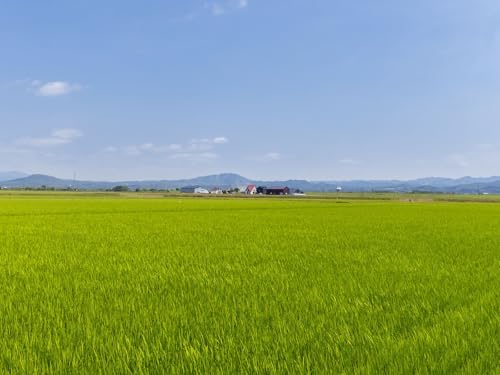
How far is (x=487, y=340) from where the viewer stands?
10.6 feet

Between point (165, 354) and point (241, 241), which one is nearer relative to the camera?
point (165, 354)

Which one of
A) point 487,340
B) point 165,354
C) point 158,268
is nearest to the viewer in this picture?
point 165,354

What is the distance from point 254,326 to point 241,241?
7.27 metres

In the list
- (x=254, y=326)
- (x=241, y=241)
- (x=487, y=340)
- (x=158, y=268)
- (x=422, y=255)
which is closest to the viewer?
(x=487, y=340)

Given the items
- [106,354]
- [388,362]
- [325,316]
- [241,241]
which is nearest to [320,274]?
[325,316]

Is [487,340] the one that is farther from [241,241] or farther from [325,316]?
[241,241]

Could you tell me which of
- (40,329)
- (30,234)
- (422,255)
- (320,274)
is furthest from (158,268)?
(30,234)

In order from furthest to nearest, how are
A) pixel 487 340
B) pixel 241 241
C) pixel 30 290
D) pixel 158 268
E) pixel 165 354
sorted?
pixel 241 241 → pixel 158 268 → pixel 30 290 → pixel 487 340 → pixel 165 354

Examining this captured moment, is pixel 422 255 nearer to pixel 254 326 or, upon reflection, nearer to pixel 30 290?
pixel 254 326

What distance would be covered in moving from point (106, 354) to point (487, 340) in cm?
280

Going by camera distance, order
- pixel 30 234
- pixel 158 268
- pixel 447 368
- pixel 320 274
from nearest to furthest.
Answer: pixel 447 368 < pixel 320 274 < pixel 158 268 < pixel 30 234

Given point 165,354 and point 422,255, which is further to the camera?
point 422,255

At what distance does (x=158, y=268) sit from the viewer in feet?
21.8

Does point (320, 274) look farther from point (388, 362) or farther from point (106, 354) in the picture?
point (106, 354)
